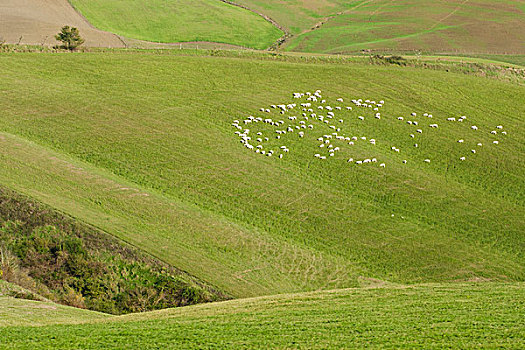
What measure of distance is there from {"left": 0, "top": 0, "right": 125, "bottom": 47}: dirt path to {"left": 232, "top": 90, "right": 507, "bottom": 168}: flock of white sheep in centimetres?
3920

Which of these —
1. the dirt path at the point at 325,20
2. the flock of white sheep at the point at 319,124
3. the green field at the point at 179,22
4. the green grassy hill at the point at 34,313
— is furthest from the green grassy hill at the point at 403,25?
the green grassy hill at the point at 34,313

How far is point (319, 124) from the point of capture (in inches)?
1890

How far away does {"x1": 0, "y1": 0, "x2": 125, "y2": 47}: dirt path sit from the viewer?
75250 mm

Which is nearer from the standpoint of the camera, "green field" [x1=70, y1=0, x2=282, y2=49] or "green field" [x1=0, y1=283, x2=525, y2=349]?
"green field" [x1=0, y1=283, x2=525, y2=349]

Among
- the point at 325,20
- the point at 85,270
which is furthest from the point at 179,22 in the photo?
the point at 85,270

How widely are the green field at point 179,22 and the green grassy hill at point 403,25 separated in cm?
680

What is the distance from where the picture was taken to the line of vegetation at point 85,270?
2881 centimetres

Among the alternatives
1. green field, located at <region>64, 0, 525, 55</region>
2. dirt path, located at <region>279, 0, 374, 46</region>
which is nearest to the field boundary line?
green field, located at <region>64, 0, 525, 55</region>

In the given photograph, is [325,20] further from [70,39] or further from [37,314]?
[37,314]

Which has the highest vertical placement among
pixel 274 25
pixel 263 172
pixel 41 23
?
pixel 274 25

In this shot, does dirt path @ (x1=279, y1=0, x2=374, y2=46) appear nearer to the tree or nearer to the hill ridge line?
the hill ridge line

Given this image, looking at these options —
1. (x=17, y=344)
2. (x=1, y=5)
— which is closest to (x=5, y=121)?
(x=17, y=344)

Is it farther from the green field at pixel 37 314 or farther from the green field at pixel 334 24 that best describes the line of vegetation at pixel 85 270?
the green field at pixel 334 24

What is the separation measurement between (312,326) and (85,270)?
14886 mm
